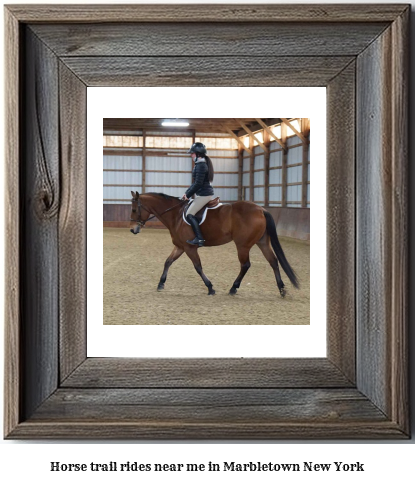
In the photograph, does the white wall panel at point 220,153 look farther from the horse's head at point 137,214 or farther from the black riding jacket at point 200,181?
the horse's head at point 137,214

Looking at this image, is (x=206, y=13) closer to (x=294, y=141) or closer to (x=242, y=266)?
(x=294, y=141)

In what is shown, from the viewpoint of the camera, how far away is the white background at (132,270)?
134cm

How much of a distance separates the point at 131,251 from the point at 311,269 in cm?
39

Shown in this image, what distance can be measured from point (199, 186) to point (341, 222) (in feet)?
1.04

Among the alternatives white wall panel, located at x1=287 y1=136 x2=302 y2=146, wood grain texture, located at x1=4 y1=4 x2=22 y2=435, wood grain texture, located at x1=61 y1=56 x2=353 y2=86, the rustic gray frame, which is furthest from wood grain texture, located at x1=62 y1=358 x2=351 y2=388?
wood grain texture, located at x1=61 y1=56 x2=353 y2=86

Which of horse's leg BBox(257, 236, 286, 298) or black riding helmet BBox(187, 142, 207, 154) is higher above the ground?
black riding helmet BBox(187, 142, 207, 154)

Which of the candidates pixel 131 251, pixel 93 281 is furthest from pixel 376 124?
pixel 93 281

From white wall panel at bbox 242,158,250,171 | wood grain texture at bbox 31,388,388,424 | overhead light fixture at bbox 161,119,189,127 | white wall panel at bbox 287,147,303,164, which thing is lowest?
wood grain texture at bbox 31,388,388,424

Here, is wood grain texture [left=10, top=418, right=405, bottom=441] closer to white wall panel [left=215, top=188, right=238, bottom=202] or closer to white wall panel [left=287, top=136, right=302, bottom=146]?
white wall panel [left=215, top=188, right=238, bottom=202]

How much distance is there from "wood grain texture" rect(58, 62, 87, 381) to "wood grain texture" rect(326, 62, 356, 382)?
0.53m

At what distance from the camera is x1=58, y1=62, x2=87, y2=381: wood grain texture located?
1334 mm

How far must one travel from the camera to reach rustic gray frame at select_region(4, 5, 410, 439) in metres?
1.31

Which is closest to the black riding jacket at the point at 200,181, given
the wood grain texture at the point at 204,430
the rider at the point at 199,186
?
the rider at the point at 199,186
